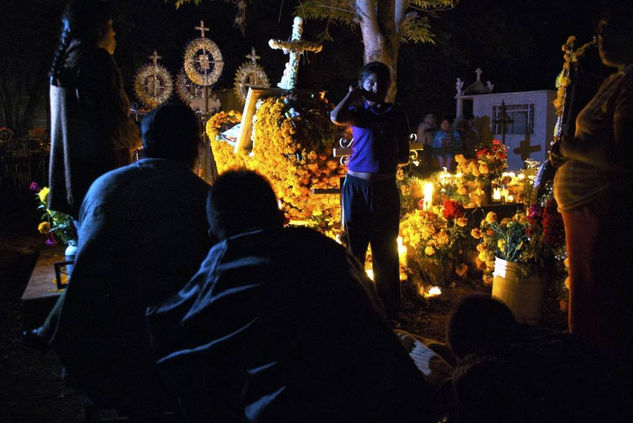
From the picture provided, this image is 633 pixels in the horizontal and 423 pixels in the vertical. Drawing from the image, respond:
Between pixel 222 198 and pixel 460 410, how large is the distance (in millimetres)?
1076

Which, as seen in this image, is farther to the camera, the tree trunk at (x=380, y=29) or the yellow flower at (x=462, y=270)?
the tree trunk at (x=380, y=29)

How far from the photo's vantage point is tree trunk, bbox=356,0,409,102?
25.1 ft

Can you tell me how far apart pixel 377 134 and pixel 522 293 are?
1.76m

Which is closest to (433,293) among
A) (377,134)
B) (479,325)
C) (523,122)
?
(377,134)

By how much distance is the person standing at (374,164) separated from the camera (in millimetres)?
4262

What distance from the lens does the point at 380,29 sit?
7.76 meters

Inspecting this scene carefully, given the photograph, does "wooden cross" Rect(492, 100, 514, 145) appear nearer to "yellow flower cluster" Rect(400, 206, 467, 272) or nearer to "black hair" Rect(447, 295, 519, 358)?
"yellow flower cluster" Rect(400, 206, 467, 272)

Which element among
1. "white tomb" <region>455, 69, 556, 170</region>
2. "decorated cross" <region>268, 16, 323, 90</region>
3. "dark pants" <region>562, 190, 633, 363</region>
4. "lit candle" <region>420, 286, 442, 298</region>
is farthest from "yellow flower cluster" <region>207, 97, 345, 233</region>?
"white tomb" <region>455, 69, 556, 170</region>

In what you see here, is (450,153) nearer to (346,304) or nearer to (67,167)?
(67,167)

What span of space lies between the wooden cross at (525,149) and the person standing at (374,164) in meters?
12.8

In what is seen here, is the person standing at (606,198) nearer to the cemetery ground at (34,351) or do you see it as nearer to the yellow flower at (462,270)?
the cemetery ground at (34,351)

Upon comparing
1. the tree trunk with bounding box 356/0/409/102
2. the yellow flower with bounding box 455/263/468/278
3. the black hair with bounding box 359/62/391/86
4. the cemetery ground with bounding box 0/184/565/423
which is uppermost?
the tree trunk with bounding box 356/0/409/102

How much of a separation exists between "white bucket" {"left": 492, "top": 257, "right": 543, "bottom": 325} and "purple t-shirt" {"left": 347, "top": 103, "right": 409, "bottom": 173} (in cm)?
134

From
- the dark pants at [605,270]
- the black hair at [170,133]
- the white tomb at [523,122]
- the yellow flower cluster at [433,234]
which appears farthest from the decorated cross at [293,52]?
the white tomb at [523,122]
